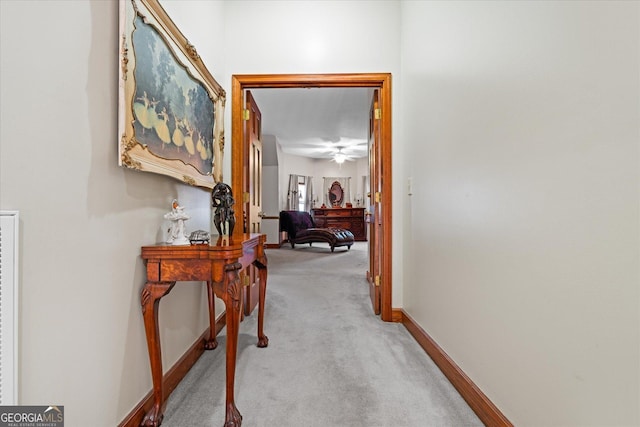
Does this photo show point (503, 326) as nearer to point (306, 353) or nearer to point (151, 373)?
point (306, 353)

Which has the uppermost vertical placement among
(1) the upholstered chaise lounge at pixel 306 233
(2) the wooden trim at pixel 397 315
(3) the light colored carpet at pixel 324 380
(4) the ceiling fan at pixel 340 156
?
(4) the ceiling fan at pixel 340 156

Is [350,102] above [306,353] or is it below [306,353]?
above

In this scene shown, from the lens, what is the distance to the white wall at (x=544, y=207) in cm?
74

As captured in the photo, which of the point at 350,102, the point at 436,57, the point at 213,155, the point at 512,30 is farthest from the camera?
the point at 350,102

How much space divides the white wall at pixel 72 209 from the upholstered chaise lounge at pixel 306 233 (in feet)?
18.7

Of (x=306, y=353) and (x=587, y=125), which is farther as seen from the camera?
(x=306, y=353)

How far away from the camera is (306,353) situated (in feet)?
6.45

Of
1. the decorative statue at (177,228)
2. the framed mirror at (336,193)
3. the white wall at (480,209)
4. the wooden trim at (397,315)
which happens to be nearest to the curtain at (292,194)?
the framed mirror at (336,193)

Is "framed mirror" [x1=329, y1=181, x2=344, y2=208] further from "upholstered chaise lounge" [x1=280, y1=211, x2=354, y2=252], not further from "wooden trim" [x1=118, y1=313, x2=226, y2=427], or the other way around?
"wooden trim" [x1=118, y1=313, x2=226, y2=427]

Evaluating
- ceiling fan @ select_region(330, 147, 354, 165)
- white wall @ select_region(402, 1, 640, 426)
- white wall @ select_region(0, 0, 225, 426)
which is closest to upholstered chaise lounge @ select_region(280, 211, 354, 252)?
ceiling fan @ select_region(330, 147, 354, 165)

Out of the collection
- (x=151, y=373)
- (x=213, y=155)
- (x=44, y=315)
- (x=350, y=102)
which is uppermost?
(x=350, y=102)

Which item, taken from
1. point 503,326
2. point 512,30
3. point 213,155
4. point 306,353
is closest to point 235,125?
point 213,155

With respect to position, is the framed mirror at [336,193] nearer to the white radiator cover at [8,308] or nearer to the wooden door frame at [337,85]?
→ the wooden door frame at [337,85]

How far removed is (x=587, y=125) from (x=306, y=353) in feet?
5.92
